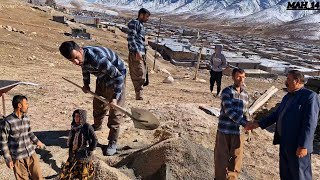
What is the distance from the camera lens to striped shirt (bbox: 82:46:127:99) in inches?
167

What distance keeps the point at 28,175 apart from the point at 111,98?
4.05 ft

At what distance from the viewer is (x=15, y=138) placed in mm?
3727

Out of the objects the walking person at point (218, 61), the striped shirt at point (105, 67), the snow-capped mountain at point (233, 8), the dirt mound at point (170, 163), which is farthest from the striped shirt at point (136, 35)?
the snow-capped mountain at point (233, 8)

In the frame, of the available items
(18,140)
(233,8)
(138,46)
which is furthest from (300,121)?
(233,8)

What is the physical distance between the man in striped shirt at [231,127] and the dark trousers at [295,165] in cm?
52

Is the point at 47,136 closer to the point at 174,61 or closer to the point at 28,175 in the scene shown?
the point at 28,175

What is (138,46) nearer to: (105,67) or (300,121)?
(105,67)

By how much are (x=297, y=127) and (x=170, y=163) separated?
1456mm

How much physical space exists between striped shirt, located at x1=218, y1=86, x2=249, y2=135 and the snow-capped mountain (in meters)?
89.5

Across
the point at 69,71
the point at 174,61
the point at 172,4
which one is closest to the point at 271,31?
the point at 174,61

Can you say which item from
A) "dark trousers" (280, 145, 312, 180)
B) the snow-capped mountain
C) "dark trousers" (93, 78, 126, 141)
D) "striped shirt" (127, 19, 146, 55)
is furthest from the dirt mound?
the snow-capped mountain

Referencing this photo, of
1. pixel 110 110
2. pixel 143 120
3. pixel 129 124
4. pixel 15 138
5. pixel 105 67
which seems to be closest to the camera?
pixel 15 138

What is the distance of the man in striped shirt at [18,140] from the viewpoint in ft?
12.1

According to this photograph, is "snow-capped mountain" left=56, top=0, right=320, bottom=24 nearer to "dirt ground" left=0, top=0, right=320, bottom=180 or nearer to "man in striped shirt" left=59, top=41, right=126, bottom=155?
"dirt ground" left=0, top=0, right=320, bottom=180
